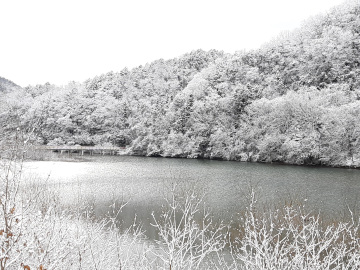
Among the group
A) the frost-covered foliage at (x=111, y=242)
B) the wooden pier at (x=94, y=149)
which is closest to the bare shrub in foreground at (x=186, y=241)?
the frost-covered foliage at (x=111, y=242)

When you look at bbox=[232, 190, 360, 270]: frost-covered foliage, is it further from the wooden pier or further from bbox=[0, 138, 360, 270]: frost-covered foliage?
the wooden pier

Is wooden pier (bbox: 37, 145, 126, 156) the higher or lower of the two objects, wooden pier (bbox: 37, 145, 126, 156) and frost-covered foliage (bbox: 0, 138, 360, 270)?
the lower

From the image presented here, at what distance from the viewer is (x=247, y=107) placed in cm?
4191

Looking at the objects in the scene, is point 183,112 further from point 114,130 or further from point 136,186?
point 136,186

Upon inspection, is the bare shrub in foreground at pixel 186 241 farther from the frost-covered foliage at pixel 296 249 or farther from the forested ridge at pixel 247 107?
the forested ridge at pixel 247 107

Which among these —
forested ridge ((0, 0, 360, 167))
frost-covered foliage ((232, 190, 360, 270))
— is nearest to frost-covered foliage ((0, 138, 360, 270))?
frost-covered foliage ((232, 190, 360, 270))

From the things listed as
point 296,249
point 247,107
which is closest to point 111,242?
point 296,249

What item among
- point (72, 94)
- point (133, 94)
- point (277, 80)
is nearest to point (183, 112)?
point (277, 80)

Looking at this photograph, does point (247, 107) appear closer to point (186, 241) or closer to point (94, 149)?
point (94, 149)

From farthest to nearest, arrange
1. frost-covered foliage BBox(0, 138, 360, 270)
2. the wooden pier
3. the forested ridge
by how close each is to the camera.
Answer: the wooden pier, the forested ridge, frost-covered foliage BBox(0, 138, 360, 270)

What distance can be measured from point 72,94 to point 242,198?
7245 cm

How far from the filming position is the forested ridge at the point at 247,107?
110 ft

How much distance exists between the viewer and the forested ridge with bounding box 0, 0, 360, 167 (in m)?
33.5

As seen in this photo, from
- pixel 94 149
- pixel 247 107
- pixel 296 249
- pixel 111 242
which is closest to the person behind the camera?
pixel 296 249
